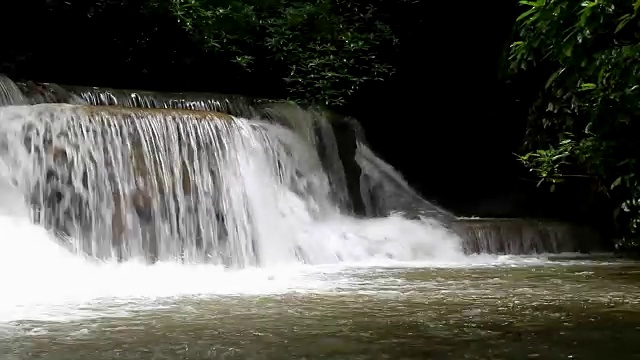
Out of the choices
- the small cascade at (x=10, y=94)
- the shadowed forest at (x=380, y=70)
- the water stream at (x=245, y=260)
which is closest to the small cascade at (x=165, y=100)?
the water stream at (x=245, y=260)

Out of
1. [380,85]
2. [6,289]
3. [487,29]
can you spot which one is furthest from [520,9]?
[6,289]

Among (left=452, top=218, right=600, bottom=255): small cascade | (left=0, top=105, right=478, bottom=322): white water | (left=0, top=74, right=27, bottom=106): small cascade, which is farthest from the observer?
(left=452, top=218, right=600, bottom=255): small cascade

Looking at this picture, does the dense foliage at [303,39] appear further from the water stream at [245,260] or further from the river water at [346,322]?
the river water at [346,322]

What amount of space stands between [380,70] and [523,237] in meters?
3.68

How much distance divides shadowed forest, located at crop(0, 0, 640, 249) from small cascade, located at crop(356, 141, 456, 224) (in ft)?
1.71

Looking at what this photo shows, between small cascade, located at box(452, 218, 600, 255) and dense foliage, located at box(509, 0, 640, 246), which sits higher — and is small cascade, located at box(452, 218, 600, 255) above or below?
below

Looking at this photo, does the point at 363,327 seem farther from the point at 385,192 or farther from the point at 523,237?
the point at 385,192

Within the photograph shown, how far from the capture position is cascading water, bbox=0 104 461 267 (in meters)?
6.25

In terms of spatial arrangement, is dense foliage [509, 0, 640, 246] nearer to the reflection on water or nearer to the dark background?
the reflection on water

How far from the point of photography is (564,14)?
7.38 ft

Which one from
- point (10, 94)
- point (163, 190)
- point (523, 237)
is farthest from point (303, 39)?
point (163, 190)

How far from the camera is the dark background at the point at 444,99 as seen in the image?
10.4 meters

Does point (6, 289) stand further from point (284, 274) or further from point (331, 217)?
point (331, 217)

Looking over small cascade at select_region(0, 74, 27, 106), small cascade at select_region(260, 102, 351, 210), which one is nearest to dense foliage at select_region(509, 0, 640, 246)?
small cascade at select_region(260, 102, 351, 210)
